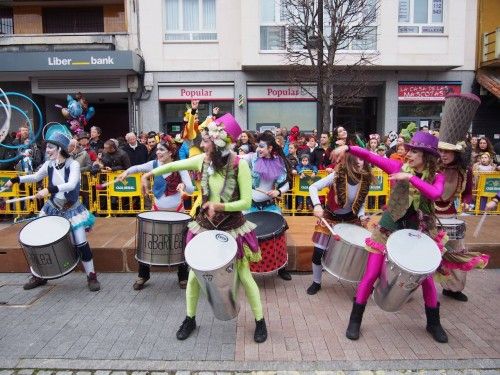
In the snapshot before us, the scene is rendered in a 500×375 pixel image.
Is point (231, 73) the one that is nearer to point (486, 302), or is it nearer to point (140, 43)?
point (140, 43)

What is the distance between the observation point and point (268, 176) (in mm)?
5547

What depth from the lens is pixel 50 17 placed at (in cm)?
1798

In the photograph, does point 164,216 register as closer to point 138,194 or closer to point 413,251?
point 413,251

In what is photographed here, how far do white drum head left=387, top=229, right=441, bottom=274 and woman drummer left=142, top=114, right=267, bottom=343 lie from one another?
3.84ft

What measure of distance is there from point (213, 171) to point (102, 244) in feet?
9.59

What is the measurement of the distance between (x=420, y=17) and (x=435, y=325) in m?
15.0

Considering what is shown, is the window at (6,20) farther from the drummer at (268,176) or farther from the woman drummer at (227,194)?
the woman drummer at (227,194)

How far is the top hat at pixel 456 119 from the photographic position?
175 inches

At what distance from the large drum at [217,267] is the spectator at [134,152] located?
6.25 m

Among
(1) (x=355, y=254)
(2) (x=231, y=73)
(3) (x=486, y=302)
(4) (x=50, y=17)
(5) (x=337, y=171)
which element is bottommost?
(3) (x=486, y=302)

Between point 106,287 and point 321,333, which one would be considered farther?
point 106,287

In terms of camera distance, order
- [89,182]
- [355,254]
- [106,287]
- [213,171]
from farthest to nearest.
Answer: [89,182] → [106,287] → [355,254] → [213,171]

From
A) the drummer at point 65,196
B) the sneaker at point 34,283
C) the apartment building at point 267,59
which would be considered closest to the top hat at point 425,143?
the drummer at point 65,196

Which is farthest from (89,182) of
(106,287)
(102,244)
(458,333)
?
(458,333)
